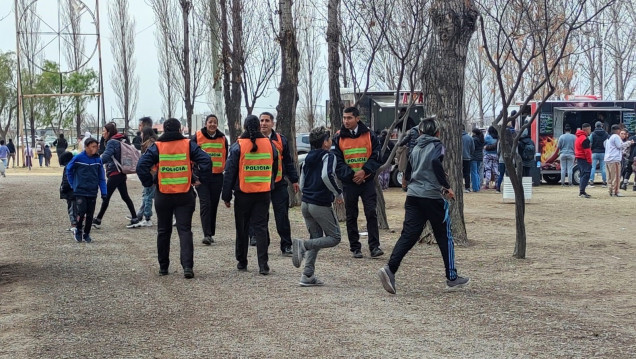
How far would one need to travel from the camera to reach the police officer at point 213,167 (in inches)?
499

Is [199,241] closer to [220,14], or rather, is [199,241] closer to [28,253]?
[28,253]

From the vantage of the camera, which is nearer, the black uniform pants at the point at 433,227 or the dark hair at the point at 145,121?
the black uniform pants at the point at 433,227

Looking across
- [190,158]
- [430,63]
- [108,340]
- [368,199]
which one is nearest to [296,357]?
[108,340]

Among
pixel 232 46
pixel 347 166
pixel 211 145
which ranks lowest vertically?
pixel 347 166

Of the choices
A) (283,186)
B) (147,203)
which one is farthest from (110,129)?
(283,186)

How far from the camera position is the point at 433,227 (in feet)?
29.6

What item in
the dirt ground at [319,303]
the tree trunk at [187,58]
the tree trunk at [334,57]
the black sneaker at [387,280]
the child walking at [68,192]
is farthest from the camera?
the tree trunk at [187,58]

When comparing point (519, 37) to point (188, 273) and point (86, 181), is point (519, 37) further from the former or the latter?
point (86, 181)

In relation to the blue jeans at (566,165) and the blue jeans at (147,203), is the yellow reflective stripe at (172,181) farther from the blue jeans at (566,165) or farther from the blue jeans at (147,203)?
the blue jeans at (566,165)

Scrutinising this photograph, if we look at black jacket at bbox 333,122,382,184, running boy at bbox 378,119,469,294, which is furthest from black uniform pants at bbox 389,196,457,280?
black jacket at bbox 333,122,382,184

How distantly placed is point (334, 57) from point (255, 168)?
23.2 feet

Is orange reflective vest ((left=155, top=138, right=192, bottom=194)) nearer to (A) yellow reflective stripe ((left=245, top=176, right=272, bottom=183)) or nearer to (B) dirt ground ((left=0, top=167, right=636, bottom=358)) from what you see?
(A) yellow reflective stripe ((left=245, top=176, right=272, bottom=183))

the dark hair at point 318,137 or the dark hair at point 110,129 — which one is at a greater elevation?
the dark hair at point 110,129

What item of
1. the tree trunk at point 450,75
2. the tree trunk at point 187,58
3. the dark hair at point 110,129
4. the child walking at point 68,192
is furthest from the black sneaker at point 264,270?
the tree trunk at point 187,58
